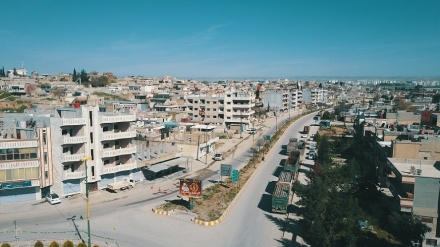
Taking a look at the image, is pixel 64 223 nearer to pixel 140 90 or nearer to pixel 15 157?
pixel 15 157

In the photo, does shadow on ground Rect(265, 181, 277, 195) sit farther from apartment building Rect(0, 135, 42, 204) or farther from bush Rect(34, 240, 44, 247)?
apartment building Rect(0, 135, 42, 204)

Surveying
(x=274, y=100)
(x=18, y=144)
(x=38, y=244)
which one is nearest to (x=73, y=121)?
(x=18, y=144)

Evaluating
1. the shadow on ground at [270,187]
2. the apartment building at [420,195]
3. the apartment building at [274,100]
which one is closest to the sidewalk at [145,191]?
the shadow on ground at [270,187]

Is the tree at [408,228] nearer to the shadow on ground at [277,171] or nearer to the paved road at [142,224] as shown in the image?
the paved road at [142,224]

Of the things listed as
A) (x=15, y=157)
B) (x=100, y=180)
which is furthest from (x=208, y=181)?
(x=15, y=157)

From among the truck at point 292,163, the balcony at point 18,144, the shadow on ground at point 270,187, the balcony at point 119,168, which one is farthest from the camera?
the truck at point 292,163

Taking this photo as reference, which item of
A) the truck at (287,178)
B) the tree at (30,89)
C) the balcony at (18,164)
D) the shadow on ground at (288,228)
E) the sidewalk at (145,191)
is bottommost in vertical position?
the shadow on ground at (288,228)
